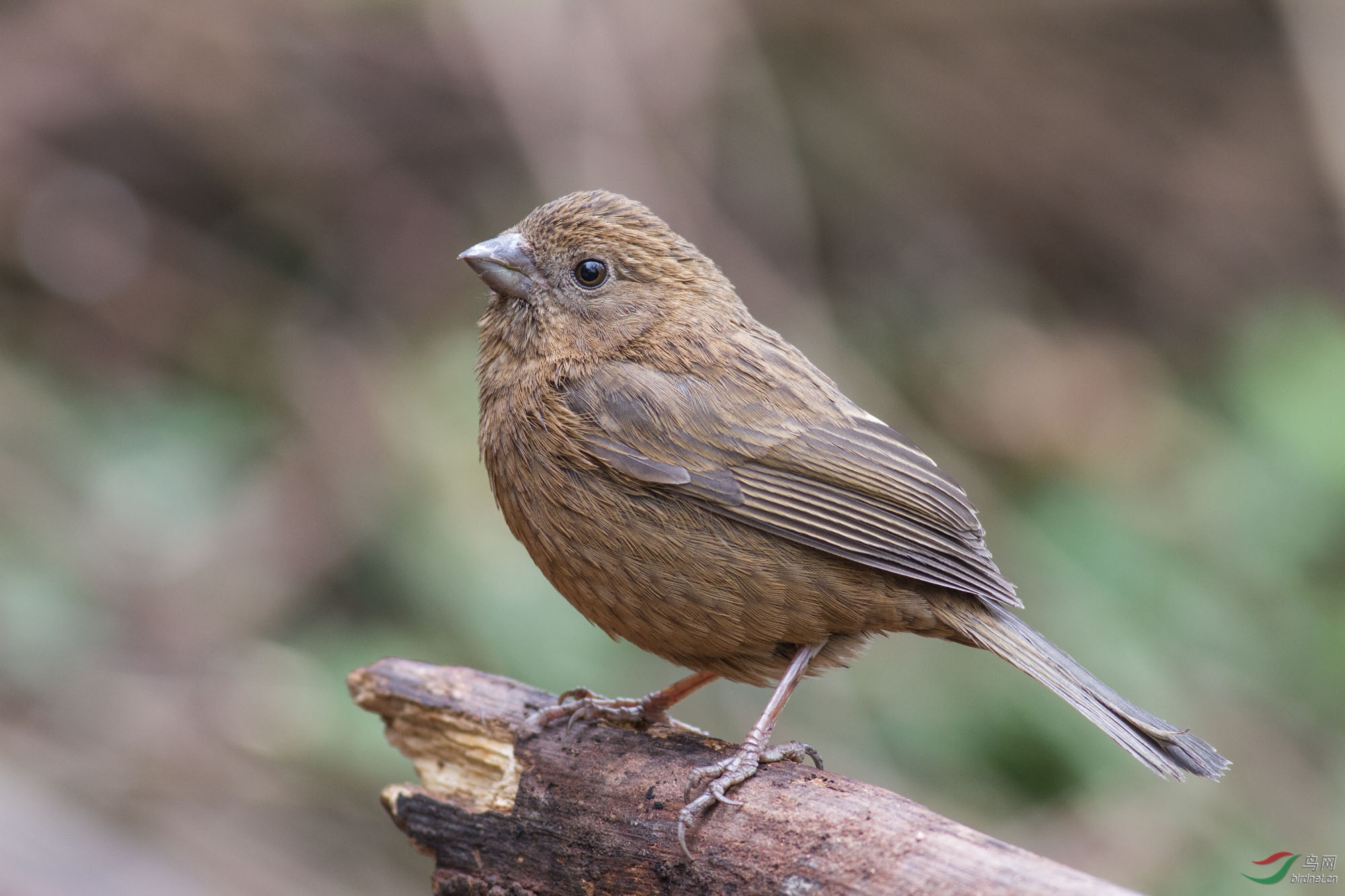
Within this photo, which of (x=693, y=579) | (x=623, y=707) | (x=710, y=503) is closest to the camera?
(x=693, y=579)

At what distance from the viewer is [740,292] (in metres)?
7.52

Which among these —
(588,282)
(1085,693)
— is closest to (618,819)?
(1085,693)

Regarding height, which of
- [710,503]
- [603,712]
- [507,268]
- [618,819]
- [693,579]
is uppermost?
[507,268]

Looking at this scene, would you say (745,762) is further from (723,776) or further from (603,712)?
(603,712)

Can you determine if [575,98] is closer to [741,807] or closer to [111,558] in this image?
[111,558]

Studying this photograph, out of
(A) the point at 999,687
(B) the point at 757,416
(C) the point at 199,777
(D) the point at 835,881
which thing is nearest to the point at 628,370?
(B) the point at 757,416

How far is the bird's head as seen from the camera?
4227 millimetres

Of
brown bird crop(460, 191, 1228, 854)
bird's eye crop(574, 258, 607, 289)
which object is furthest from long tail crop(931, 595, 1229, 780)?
bird's eye crop(574, 258, 607, 289)

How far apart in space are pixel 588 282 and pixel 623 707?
1.42m

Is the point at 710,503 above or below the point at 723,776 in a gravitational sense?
above

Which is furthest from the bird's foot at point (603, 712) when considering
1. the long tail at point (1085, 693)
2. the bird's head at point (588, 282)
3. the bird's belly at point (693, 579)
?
the bird's head at point (588, 282)

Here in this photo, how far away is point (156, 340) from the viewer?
24.9 ft

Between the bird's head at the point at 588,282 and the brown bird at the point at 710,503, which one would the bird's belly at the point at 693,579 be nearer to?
the brown bird at the point at 710,503

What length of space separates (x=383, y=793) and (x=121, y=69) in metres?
5.82
